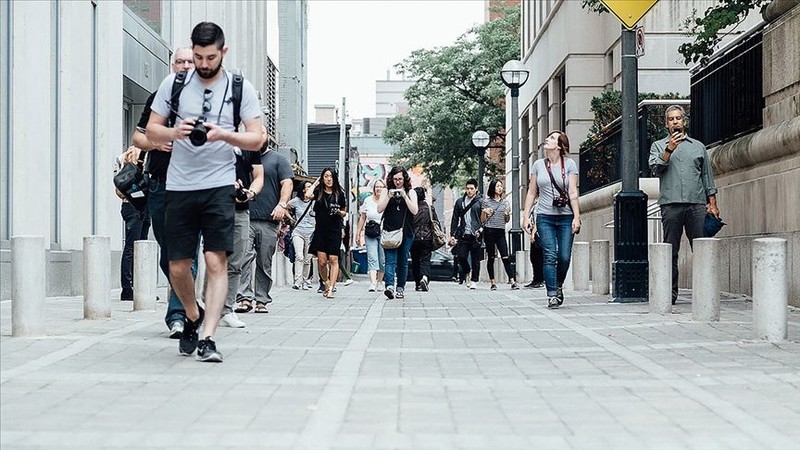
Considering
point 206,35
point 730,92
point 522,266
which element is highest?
point 730,92

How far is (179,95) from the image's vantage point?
26.1 feet

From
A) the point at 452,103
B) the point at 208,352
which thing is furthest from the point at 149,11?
the point at 452,103

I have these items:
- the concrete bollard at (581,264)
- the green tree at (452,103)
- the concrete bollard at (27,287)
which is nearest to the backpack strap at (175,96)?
the concrete bollard at (27,287)

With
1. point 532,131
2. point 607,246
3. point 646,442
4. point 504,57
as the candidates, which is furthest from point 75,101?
point 504,57

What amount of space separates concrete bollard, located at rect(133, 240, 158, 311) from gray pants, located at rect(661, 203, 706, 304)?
4.95 meters

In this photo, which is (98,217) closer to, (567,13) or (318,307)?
(318,307)

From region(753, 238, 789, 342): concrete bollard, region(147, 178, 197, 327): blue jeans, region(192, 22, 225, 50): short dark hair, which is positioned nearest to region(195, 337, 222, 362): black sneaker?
region(147, 178, 197, 327): blue jeans

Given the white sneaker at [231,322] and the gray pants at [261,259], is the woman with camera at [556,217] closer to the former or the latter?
the gray pants at [261,259]

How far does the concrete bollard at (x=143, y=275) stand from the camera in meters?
12.1

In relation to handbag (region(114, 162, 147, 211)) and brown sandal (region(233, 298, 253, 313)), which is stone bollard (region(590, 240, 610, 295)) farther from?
handbag (region(114, 162, 147, 211))

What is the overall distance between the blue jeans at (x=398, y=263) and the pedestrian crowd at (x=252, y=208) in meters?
0.02

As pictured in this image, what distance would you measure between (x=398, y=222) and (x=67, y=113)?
4479 millimetres

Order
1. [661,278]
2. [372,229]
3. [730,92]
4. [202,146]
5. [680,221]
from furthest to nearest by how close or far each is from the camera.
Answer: [372,229]
[730,92]
[680,221]
[661,278]
[202,146]

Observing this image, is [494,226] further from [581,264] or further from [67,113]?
[67,113]
